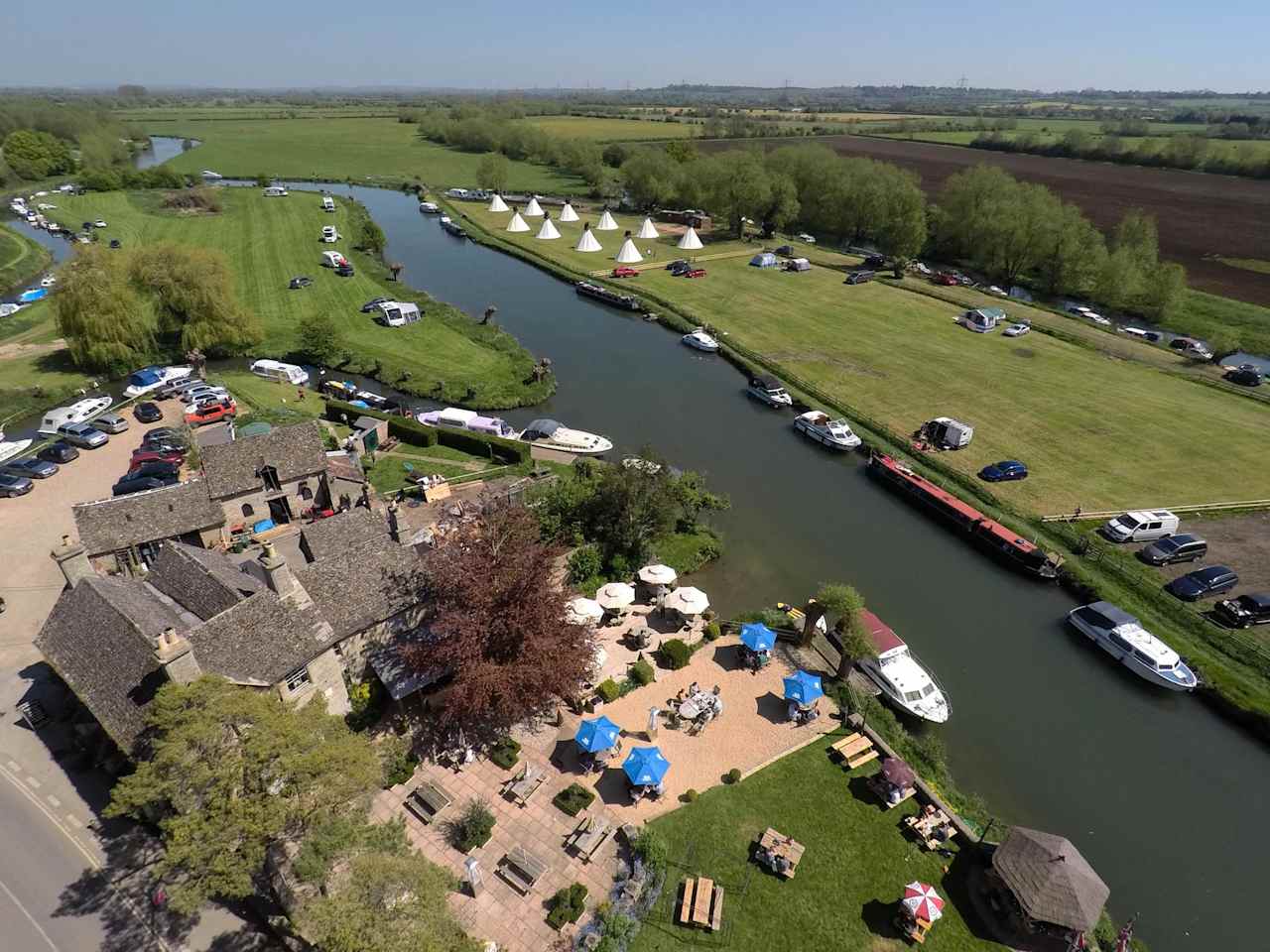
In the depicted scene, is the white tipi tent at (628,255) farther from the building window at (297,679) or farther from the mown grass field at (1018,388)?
the building window at (297,679)

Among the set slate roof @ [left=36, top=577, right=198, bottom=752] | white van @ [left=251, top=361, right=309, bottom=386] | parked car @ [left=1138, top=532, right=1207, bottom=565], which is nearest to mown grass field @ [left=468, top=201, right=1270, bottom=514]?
parked car @ [left=1138, top=532, right=1207, bottom=565]

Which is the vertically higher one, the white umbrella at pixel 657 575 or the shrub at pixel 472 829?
the white umbrella at pixel 657 575

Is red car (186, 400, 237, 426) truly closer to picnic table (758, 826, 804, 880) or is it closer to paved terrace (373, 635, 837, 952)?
paved terrace (373, 635, 837, 952)

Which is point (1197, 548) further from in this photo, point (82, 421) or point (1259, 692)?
point (82, 421)

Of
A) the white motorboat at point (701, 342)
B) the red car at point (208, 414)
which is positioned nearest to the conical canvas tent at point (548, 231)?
the white motorboat at point (701, 342)

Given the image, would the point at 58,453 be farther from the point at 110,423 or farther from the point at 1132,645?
the point at 1132,645

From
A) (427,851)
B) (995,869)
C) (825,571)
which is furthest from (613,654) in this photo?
(995,869)
